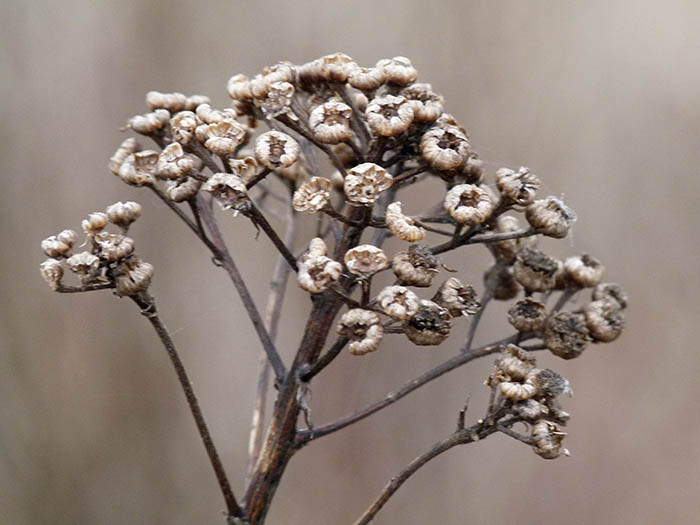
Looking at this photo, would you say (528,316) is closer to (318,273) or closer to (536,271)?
(536,271)

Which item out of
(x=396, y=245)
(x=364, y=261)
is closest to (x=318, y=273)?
(x=364, y=261)

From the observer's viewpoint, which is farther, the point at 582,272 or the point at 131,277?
the point at 582,272

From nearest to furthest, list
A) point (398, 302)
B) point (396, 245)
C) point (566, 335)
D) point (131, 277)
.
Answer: point (398, 302) → point (131, 277) → point (566, 335) → point (396, 245)

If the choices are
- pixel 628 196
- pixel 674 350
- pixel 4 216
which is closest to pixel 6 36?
pixel 4 216

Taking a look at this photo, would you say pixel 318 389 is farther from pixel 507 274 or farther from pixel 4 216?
pixel 507 274

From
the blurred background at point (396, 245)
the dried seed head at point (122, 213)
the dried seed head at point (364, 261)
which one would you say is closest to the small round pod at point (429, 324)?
the dried seed head at point (364, 261)
